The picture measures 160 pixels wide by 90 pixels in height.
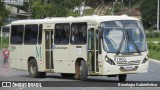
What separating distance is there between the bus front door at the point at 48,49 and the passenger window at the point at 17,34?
89.0 inches

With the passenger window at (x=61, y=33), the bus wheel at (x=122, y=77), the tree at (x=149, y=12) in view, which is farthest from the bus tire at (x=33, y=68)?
the tree at (x=149, y=12)

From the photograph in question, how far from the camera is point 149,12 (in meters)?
131

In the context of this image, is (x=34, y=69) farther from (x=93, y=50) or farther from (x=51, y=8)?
(x=51, y=8)

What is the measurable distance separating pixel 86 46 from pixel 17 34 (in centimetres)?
612

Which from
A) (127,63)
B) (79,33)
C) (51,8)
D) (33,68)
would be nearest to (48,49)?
(33,68)

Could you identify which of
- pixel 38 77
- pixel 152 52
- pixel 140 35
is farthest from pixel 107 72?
pixel 152 52

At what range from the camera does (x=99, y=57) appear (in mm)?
23125

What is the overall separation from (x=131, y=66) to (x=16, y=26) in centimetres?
827

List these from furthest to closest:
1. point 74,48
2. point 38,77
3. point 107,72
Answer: point 38,77, point 74,48, point 107,72

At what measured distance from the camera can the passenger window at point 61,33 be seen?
83.7 feet

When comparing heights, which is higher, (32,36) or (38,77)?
(32,36)

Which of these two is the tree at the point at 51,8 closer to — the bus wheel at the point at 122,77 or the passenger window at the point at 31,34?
the passenger window at the point at 31,34

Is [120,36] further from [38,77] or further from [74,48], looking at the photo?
[38,77]

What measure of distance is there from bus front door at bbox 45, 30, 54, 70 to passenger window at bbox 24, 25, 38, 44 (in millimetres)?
894
